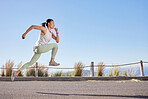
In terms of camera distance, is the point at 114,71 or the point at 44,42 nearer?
the point at 44,42

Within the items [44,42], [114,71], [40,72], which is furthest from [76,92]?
[40,72]

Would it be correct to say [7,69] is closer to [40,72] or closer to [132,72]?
[40,72]

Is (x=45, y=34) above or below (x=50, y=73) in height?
above

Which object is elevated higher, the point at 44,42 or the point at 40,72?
the point at 44,42

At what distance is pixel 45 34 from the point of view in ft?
11.1

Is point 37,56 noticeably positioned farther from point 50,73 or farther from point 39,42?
point 50,73

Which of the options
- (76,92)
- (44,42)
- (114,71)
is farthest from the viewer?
(114,71)

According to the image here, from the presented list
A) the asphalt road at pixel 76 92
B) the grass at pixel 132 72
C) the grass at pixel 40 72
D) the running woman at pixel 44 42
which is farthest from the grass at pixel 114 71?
the running woman at pixel 44 42

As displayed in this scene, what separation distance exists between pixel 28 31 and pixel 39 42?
11.4 inches

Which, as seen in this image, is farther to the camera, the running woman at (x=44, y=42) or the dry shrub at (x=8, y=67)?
the dry shrub at (x=8, y=67)

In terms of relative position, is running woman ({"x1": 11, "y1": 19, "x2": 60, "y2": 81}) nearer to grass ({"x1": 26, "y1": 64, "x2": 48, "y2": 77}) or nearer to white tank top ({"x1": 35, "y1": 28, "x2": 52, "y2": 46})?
white tank top ({"x1": 35, "y1": 28, "x2": 52, "y2": 46})

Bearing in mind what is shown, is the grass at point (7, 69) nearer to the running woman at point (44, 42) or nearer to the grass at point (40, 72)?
the grass at point (40, 72)

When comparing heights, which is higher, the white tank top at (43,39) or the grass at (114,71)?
the white tank top at (43,39)

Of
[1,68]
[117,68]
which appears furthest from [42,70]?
[117,68]
